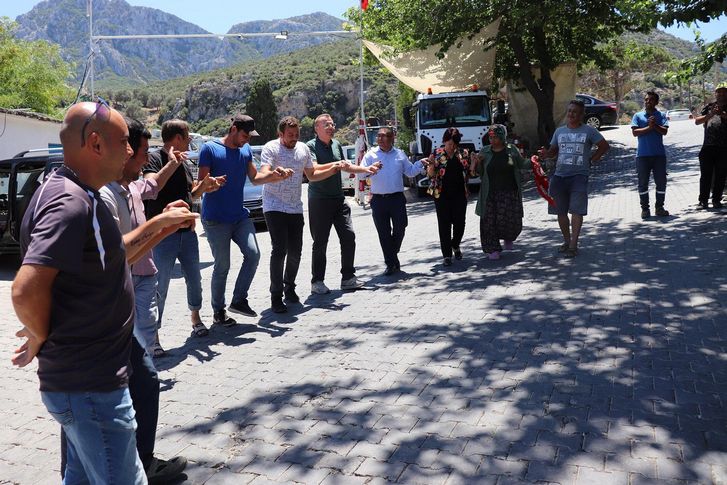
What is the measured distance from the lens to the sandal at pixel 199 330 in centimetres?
630

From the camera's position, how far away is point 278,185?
7027 millimetres

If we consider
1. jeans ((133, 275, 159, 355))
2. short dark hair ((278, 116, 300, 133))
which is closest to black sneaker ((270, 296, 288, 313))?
short dark hair ((278, 116, 300, 133))

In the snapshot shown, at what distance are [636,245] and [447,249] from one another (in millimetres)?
2419

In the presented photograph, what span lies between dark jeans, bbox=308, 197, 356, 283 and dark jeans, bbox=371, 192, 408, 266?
2.23ft

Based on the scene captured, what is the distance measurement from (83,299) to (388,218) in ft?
21.4

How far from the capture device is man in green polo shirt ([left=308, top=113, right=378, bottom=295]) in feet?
A: 25.3

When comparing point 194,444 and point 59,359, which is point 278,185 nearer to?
point 194,444

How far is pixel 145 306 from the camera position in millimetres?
4340

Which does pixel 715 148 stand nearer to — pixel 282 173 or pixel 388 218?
pixel 388 218

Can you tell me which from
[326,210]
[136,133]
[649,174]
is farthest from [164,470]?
[649,174]

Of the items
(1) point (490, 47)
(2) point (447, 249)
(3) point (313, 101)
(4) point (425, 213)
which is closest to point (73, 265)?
(2) point (447, 249)

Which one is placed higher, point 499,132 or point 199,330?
point 499,132

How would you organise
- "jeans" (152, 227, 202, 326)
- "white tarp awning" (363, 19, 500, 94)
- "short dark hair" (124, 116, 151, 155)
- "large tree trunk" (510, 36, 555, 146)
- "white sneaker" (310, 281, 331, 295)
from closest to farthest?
"short dark hair" (124, 116, 151, 155)
"jeans" (152, 227, 202, 326)
"white sneaker" (310, 281, 331, 295)
"white tarp awning" (363, 19, 500, 94)
"large tree trunk" (510, 36, 555, 146)

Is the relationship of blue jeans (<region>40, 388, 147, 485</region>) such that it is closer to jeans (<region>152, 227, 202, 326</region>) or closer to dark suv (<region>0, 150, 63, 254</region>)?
jeans (<region>152, 227, 202, 326</region>)
